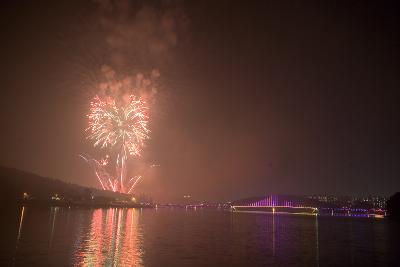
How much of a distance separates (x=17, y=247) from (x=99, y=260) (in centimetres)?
776

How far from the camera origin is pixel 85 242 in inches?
1232

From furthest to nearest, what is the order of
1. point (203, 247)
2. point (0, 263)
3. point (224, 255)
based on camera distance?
point (203, 247), point (224, 255), point (0, 263)

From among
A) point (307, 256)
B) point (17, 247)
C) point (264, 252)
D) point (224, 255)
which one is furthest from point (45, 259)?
point (307, 256)

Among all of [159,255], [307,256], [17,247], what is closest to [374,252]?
[307,256]

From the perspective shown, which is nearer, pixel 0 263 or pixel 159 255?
pixel 0 263

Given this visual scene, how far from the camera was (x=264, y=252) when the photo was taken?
30.9 metres

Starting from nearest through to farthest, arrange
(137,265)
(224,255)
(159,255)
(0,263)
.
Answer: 1. (0,263)
2. (137,265)
3. (159,255)
4. (224,255)

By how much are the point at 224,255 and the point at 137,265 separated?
8.29 meters

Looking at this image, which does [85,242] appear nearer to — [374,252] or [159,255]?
[159,255]

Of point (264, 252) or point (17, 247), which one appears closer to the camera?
point (17, 247)

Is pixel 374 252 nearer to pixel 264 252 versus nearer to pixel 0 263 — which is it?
pixel 264 252

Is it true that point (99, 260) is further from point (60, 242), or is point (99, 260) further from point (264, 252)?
point (264, 252)

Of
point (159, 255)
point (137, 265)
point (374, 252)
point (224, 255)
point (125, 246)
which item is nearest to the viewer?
point (137, 265)

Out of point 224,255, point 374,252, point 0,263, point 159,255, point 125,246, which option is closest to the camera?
point 0,263
